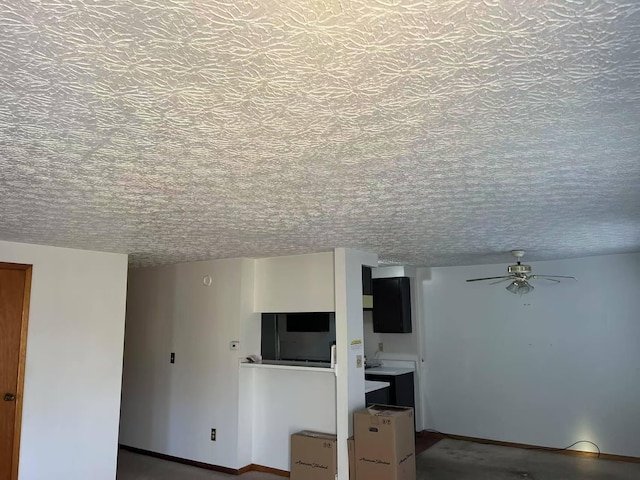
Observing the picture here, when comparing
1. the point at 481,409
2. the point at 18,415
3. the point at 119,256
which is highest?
the point at 119,256

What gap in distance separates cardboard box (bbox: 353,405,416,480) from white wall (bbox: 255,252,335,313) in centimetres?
106

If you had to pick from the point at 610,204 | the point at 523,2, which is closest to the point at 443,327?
the point at 610,204

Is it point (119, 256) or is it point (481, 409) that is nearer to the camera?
point (119, 256)

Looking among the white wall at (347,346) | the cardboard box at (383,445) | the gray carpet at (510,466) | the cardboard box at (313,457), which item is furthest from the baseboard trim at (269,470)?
the gray carpet at (510,466)

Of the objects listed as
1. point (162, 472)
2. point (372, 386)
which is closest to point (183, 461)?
point (162, 472)

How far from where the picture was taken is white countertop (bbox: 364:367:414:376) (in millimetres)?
5679

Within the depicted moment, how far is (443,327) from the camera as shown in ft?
20.5

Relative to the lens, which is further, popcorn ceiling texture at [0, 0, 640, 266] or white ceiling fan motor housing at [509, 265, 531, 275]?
white ceiling fan motor housing at [509, 265, 531, 275]

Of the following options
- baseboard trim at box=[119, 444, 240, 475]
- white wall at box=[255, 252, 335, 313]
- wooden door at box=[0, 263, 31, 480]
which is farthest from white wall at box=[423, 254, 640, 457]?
wooden door at box=[0, 263, 31, 480]

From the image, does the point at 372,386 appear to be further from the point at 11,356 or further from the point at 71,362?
the point at 11,356

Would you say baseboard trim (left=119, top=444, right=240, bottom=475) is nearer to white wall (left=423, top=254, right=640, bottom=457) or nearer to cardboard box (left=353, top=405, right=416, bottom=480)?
cardboard box (left=353, top=405, right=416, bottom=480)

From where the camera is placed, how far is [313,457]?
4.31 metres

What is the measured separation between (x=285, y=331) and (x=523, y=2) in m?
4.32

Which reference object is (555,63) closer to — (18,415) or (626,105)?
(626,105)
